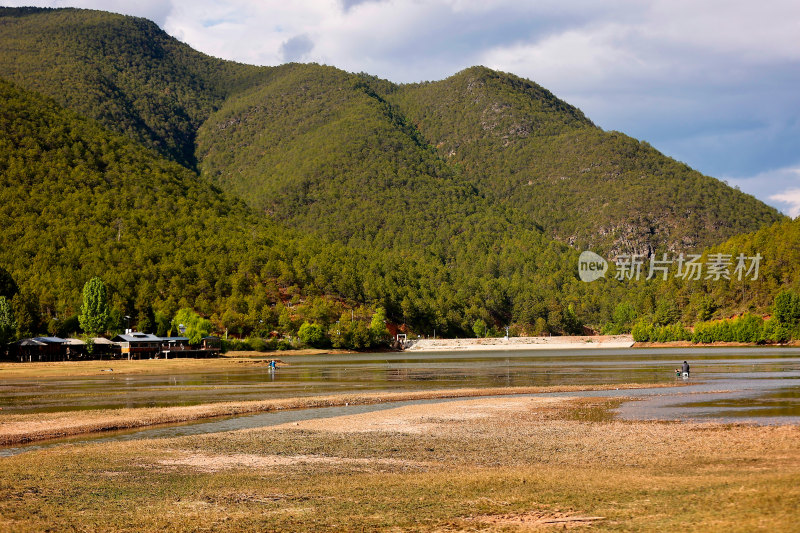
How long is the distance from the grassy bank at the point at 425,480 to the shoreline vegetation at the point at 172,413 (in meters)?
4.75

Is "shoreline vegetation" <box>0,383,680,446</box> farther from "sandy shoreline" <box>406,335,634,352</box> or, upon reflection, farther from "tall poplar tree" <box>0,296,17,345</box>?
"sandy shoreline" <box>406,335,634,352</box>

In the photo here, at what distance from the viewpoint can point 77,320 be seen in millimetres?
133500

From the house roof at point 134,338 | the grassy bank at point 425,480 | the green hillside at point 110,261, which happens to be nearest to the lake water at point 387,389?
the grassy bank at point 425,480

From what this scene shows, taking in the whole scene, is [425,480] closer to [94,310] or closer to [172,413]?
[172,413]

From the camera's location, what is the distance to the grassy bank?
15055 millimetres

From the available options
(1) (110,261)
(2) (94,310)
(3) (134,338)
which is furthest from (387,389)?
(1) (110,261)

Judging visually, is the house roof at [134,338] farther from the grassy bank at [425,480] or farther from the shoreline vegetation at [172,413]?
the grassy bank at [425,480]

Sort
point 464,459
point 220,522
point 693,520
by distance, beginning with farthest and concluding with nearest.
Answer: point 464,459
point 220,522
point 693,520

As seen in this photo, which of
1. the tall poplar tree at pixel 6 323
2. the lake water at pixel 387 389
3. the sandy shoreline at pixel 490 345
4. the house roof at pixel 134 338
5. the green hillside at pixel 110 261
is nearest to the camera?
the lake water at pixel 387 389

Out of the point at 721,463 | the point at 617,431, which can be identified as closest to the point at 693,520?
the point at 721,463

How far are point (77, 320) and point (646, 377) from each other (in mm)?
108021

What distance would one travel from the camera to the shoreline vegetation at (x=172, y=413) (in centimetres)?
2981

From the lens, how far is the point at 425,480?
19297 millimetres

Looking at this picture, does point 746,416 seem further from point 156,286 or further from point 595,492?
point 156,286
